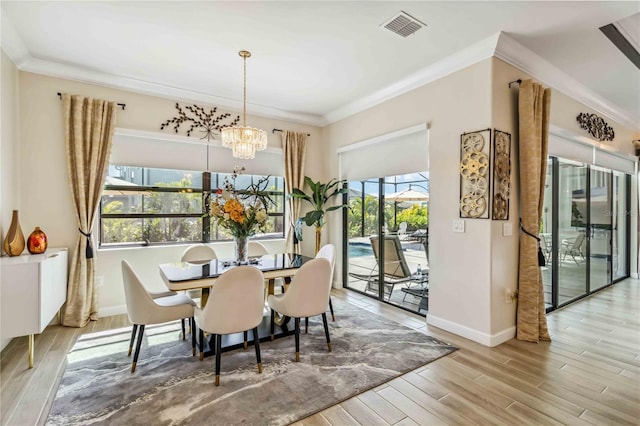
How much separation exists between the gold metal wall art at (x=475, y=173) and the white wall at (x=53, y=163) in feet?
13.0

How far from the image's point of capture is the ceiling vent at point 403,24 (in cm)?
260

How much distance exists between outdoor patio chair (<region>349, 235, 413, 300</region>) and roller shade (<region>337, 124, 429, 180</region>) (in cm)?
97

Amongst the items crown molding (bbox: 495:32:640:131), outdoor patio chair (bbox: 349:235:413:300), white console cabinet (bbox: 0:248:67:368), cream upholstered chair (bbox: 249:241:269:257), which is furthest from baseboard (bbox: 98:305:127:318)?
crown molding (bbox: 495:32:640:131)

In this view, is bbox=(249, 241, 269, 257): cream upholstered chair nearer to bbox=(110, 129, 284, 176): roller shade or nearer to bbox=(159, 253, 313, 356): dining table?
bbox=(159, 253, 313, 356): dining table

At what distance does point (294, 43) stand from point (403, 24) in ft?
3.44

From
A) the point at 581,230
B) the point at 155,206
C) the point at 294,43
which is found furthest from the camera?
the point at 581,230

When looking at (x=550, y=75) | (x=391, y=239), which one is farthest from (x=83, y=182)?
(x=550, y=75)

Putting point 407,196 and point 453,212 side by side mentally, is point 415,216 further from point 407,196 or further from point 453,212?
point 453,212

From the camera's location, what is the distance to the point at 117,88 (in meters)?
3.83

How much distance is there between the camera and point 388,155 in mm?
4277

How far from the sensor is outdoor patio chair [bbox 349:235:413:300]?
425cm

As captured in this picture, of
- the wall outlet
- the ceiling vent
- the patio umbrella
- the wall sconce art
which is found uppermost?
the ceiling vent

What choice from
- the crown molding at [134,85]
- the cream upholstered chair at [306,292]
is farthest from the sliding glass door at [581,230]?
the crown molding at [134,85]

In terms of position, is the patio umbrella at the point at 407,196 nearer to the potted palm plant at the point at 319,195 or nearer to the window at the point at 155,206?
the potted palm plant at the point at 319,195
